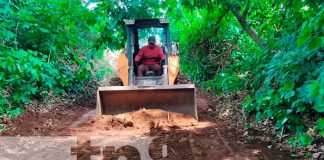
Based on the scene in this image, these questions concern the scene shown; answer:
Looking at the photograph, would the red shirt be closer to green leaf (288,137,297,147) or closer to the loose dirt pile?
the loose dirt pile

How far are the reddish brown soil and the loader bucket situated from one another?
1.12ft

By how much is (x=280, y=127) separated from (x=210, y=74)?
7.28m

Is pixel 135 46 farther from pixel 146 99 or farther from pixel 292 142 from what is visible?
pixel 292 142

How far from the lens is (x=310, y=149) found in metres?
4.73

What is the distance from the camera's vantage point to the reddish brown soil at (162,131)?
16.5 ft

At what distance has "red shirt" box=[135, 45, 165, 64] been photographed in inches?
352

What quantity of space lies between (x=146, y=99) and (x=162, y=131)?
145cm

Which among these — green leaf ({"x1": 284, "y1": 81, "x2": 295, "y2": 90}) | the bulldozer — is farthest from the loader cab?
green leaf ({"x1": 284, "y1": 81, "x2": 295, "y2": 90})

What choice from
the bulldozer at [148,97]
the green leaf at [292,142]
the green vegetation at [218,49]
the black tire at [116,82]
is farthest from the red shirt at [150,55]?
the green leaf at [292,142]

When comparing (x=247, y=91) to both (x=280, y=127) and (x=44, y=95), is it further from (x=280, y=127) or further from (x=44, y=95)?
(x=44, y=95)

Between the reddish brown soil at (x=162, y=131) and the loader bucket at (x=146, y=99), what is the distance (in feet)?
1.12

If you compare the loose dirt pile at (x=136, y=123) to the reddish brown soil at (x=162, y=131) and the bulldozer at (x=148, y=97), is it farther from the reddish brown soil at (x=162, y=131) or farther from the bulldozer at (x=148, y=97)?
the bulldozer at (x=148, y=97)

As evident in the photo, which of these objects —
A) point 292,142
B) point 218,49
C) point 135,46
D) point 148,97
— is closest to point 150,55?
point 135,46

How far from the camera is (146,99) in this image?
25.3 ft
